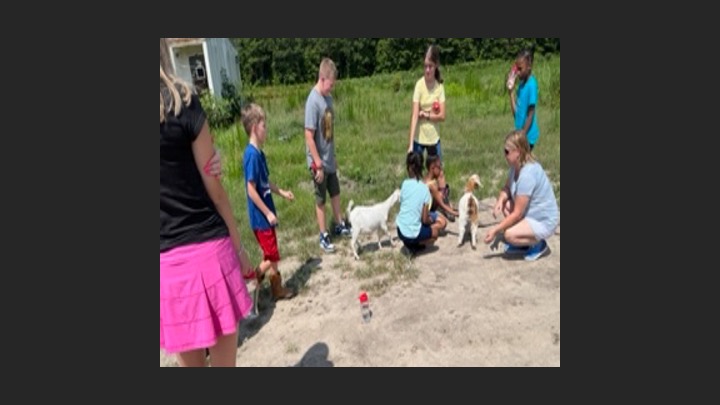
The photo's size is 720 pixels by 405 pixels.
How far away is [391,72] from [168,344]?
2620cm

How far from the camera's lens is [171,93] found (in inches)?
79.4

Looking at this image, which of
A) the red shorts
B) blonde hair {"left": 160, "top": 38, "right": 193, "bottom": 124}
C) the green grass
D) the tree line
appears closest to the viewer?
blonde hair {"left": 160, "top": 38, "right": 193, "bottom": 124}

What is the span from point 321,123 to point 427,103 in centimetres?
160

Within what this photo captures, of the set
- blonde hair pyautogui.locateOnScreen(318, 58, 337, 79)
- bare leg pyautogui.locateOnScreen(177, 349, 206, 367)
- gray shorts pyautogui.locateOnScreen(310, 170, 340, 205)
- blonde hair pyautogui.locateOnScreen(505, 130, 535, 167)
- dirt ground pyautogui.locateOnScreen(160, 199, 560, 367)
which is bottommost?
dirt ground pyautogui.locateOnScreen(160, 199, 560, 367)

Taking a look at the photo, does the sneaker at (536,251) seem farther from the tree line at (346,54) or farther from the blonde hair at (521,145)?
the tree line at (346,54)

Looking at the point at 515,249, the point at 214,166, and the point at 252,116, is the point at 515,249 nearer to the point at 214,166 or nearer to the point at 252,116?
the point at 252,116

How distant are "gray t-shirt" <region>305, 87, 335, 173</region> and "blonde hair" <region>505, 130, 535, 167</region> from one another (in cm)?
196

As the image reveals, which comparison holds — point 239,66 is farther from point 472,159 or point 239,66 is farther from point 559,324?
point 559,324

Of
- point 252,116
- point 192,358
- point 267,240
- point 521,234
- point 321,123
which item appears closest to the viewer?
point 192,358

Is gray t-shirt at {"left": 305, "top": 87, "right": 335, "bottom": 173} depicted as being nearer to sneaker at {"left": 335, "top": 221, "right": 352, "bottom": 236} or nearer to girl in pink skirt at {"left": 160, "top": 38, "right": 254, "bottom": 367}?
sneaker at {"left": 335, "top": 221, "right": 352, "bottom": 236}

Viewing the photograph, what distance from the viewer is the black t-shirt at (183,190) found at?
2.03 meters

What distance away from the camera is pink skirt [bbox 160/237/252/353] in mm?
2236

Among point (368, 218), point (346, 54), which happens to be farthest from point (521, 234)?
point (346, 54)

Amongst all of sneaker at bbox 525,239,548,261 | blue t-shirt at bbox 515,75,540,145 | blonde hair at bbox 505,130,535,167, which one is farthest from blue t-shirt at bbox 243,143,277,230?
blue t-shirt at bbox 515,75,540,145
